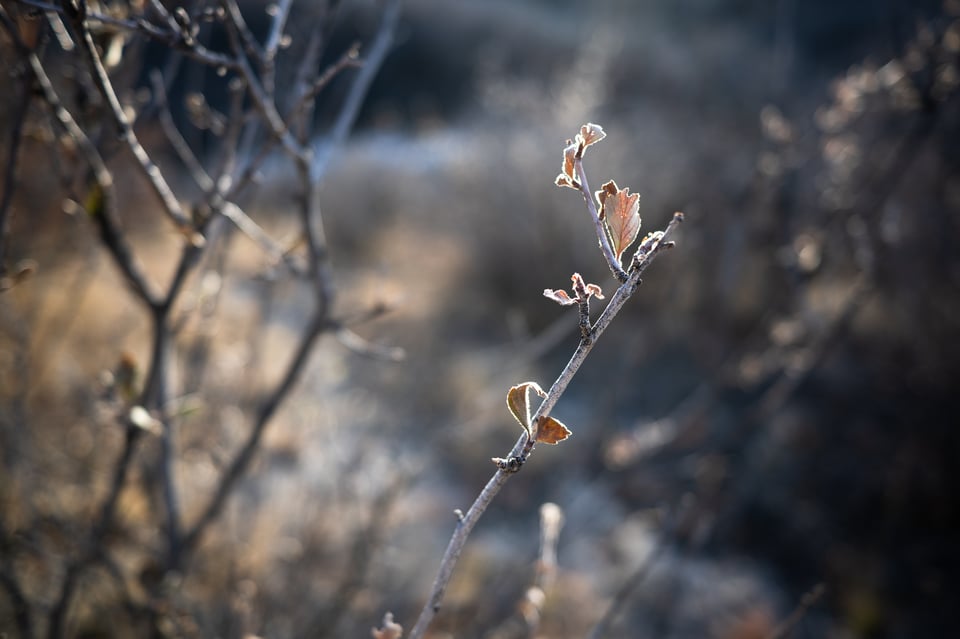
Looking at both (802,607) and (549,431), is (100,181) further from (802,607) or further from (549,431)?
(802,607)

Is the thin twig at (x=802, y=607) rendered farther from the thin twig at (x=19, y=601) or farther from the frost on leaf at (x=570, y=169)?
the thin twig at (x=19, y=601)

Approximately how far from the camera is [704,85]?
781 centimetres

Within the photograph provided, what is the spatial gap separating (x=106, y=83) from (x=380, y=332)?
2.96m

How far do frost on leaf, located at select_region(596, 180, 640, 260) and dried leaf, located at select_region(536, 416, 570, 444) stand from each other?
0.12m

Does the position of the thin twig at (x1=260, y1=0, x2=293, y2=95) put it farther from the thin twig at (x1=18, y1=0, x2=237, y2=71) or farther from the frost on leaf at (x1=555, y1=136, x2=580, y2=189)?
the frost on leaf at (x1=555, y1=136, x2=580, y2=189)

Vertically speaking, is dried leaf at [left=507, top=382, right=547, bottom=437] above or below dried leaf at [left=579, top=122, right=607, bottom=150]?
below

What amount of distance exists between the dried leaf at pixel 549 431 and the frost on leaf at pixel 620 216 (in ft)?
0.38

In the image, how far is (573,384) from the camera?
3854 millimetres

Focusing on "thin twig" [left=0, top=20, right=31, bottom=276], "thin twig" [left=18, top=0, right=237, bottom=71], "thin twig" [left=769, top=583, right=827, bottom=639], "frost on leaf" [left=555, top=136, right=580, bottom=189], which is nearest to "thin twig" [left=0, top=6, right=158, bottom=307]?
"thin twig" [left=0, top=20, right=31, bottom=276]

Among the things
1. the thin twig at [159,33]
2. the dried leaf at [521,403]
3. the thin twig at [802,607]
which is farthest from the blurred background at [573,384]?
the dried leaf at [521,403]

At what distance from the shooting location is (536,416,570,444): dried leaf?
0.42m

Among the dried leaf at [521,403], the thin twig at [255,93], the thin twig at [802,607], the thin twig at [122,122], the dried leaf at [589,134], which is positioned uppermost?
the thin twig at [255,93]

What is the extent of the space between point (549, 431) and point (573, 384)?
3.48 meters

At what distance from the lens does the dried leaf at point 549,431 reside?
1.37ft
